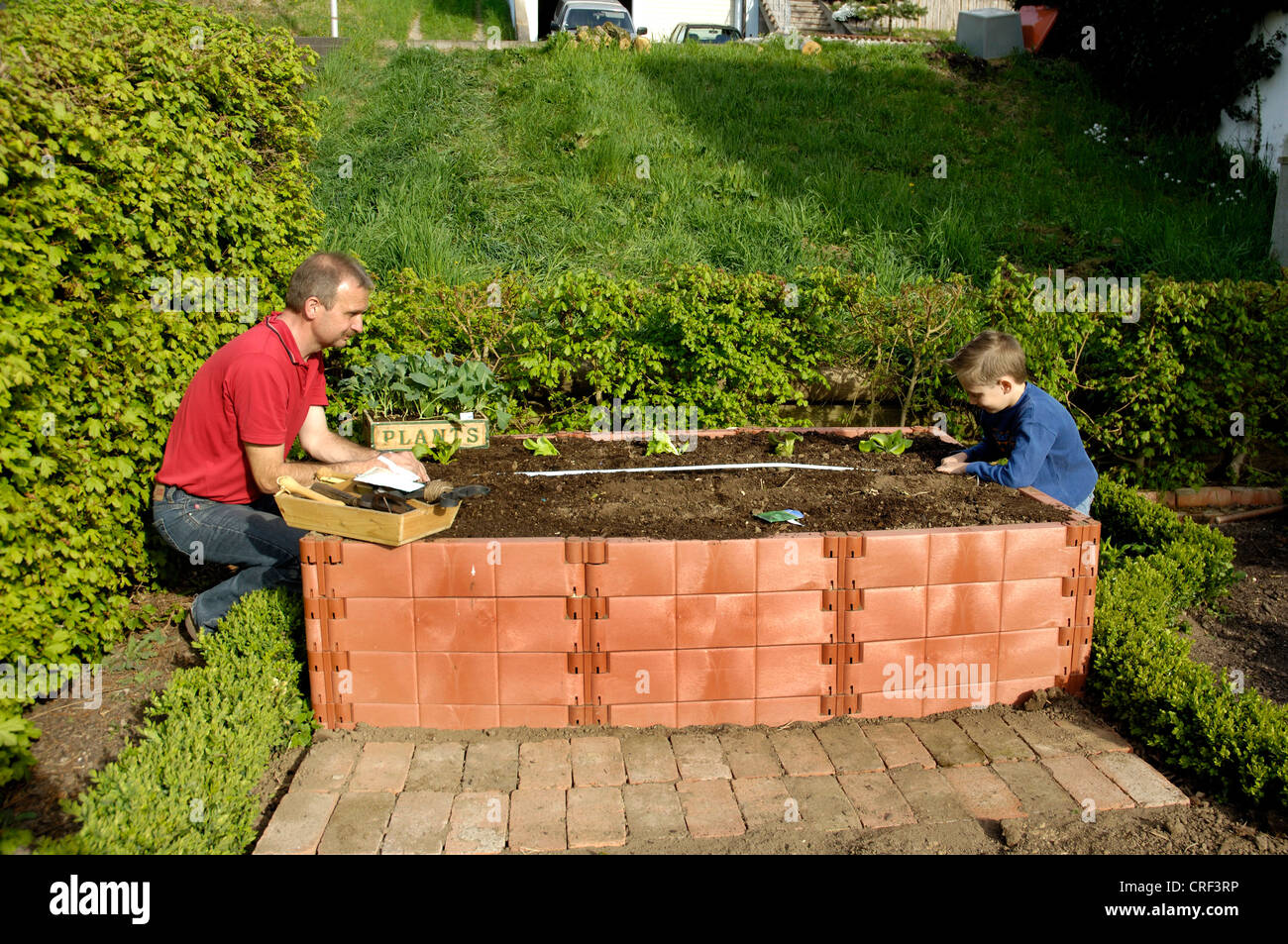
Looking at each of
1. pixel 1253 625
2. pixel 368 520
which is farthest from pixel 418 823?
pixel 1253 625

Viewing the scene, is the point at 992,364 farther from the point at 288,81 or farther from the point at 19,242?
the point at 288,81

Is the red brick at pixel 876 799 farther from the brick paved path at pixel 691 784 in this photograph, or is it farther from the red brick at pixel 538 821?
the red brick at pixel 538 821

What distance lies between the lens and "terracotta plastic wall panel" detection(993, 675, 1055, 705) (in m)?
3.91

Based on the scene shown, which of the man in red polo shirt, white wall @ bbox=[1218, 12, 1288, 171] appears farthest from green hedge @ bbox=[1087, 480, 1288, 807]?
white wall @ bbox=[1218, 12, 1288, 171]

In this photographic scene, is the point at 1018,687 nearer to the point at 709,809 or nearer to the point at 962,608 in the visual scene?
the point at 962,608

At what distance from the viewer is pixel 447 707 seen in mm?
3668

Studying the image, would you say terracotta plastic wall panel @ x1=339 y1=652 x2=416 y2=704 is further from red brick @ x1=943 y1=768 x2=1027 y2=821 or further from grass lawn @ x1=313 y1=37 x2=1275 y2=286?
grass lawn @ x1=313 y1=37 x2=1275 y2=286

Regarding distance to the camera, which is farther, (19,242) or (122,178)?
(122,178)

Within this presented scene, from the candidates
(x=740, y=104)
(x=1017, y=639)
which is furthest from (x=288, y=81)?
(x=740, y=104)

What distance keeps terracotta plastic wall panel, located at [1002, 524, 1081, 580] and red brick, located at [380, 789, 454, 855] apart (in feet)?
7.88

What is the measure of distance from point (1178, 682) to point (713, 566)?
6.20 feet

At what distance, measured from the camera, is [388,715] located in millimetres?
Result: 3674

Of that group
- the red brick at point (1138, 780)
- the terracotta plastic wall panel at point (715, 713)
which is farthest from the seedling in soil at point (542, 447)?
the red brick at point (1138, 780)

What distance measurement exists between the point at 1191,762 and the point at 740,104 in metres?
10.2
